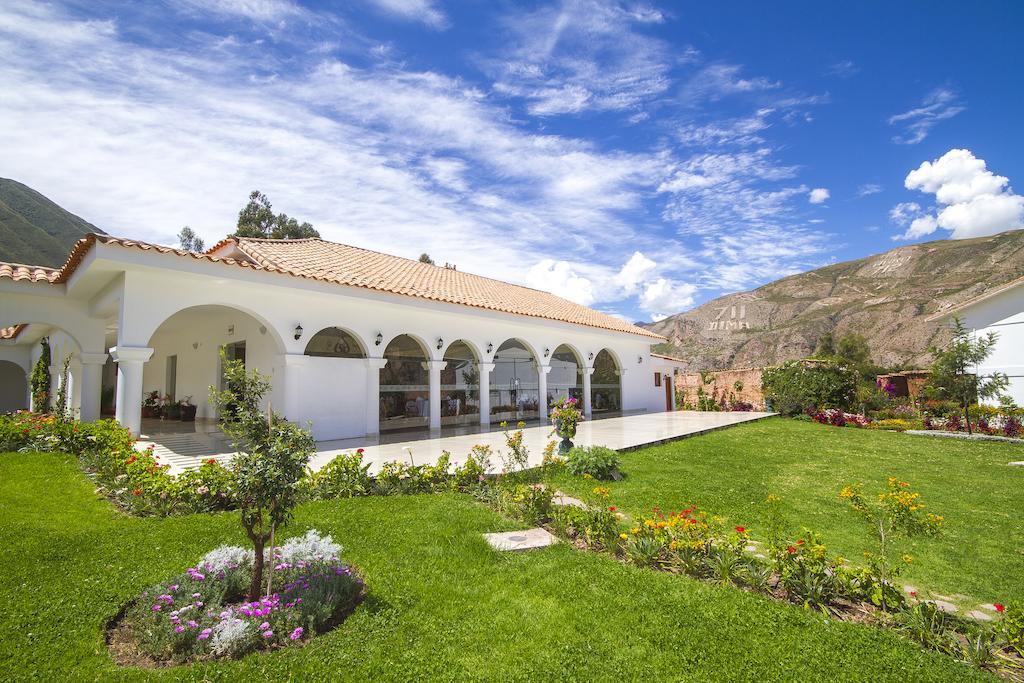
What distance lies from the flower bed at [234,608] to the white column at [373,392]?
30.0 feet

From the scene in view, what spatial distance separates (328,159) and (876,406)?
83.3 feet

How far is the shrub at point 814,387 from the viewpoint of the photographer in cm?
2273

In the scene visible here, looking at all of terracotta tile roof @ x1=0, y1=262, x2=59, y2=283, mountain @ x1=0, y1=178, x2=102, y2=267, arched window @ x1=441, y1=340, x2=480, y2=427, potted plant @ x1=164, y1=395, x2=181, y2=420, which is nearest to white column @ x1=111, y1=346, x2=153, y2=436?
terracotta tile roof @ x1=0, y1=262, x2=59, y2=283

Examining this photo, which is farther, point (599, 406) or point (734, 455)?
point (599, 406)

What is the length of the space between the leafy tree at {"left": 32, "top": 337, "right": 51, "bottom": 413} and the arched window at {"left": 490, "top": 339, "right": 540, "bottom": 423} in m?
17.4

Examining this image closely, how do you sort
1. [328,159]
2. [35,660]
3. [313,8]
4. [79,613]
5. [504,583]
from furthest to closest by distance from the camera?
1. [328,159]
2. [313,8]
3. [504,583]
4. [79,613]
5. [35,660]

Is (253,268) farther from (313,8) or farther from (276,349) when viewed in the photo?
(313,8)

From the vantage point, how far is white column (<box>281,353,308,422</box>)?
12016 millimetres

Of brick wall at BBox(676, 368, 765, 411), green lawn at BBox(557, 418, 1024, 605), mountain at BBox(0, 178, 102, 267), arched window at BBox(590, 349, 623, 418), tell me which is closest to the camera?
green lawn at BBox(557, 418, 1024, 605)

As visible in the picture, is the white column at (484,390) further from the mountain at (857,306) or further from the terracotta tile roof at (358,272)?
the mountain at (857,306)

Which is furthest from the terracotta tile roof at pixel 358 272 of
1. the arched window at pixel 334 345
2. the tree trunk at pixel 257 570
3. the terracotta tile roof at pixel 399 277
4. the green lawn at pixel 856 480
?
the tree trunk at pixel 257 570

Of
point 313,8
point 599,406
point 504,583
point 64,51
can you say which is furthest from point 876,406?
point 64,51

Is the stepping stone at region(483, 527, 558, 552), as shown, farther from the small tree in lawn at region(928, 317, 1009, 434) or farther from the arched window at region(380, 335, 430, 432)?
the small tree in lawn at region(928, 317, 1009, 434)

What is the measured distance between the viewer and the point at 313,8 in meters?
8.45
